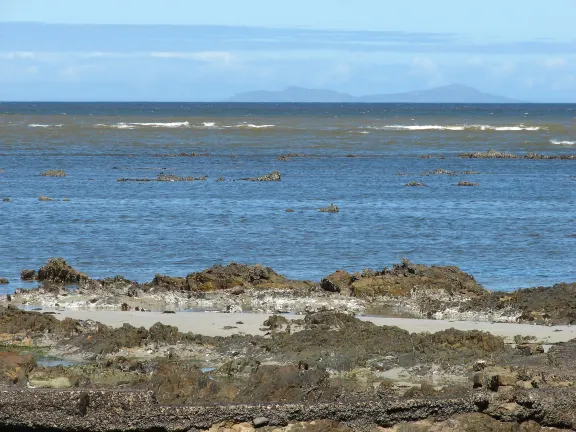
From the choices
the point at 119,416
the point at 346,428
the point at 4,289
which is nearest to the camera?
the point at 119,416

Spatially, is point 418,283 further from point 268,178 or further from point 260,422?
point 268,178

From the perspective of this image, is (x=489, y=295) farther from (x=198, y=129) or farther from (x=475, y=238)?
(x=198, y=129)

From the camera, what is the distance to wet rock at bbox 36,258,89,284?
18.1 m

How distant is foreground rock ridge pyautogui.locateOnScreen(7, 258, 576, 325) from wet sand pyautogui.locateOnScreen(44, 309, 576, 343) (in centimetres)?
63

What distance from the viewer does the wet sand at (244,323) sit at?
13859mm

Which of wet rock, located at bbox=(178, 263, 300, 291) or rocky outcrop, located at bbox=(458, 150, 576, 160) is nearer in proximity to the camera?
wet rock, located at bbox=(178, 263, 300, 291)

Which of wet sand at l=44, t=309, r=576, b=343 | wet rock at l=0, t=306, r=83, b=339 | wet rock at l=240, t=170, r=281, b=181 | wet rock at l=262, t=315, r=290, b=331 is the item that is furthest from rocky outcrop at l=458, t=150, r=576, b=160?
wet rock at l=0, t=306, r=83, b=339

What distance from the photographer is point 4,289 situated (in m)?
17.7

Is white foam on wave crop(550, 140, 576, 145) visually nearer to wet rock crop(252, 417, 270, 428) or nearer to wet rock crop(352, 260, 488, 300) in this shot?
wet rock crop(352, 260, 488, 300)

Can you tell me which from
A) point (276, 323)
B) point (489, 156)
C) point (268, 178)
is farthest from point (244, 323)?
point (489, 156)

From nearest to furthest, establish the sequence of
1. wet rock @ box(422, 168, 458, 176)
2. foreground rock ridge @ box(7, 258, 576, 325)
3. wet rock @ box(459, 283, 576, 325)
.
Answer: wet rock @ box(459, 283, 576, 325), foreground rock ridge @ box(7, 258, 576, 325), wet rock @ box(422, 168, 458, 176)

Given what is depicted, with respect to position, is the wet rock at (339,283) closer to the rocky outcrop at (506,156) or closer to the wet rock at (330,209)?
the wet rock at (330,209)

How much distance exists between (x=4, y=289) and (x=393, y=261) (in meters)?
8.29

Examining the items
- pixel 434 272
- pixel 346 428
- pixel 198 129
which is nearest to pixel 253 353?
pixel 346 428
